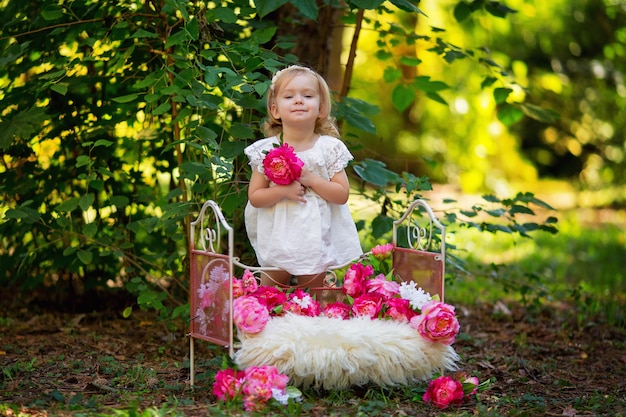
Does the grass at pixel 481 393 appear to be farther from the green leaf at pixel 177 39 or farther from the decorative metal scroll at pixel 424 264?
the green leaf at pixel 177 39

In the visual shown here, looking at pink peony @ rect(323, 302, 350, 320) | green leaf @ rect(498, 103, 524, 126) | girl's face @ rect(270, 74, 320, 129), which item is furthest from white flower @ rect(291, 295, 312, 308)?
green leaf @ rect(498, 103, 524, 126)

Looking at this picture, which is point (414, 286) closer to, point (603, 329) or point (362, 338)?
point (362, 338)

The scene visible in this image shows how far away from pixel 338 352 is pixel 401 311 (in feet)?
Answer: 1.44

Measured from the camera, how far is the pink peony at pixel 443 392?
3.10 m

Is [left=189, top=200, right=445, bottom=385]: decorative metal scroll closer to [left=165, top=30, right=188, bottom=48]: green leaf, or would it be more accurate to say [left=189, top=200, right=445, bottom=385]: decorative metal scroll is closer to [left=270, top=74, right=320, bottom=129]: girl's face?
[left=270, top=74, right=320, bottom=129]: girl's face

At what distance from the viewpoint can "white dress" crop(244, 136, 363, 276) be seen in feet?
11.1

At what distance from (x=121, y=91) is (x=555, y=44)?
10085 millimetres

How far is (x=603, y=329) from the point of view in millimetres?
4984

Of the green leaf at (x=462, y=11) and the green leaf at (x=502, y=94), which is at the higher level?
the green leaf at (x=462, y=11)

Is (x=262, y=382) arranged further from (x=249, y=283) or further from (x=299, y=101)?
(x=299, y=101)

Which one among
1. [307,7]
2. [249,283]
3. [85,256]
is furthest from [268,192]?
[85,256]

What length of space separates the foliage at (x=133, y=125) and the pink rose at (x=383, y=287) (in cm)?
70

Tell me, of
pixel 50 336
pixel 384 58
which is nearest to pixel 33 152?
pixel 50 336

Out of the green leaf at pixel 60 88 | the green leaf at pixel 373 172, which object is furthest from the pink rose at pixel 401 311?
the green leaf at pixel 60 88
